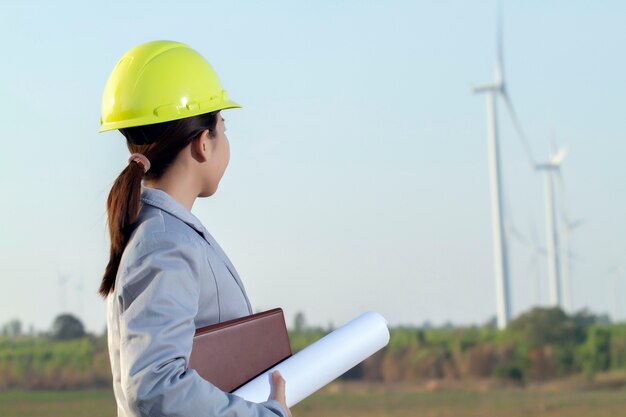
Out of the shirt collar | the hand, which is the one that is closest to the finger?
the hand

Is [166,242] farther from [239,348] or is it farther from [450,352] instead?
[450,352]

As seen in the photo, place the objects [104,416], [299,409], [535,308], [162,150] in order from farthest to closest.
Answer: [535,308] < [299,409] < [104,416] < [162,150]

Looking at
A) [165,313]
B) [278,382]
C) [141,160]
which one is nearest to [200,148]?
[141,160]

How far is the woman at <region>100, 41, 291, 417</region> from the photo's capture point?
2.85m

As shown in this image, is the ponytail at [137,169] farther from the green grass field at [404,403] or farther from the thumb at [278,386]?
the green grass field at [404,403]

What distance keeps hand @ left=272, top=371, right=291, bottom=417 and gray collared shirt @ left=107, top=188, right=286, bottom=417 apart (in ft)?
0.20

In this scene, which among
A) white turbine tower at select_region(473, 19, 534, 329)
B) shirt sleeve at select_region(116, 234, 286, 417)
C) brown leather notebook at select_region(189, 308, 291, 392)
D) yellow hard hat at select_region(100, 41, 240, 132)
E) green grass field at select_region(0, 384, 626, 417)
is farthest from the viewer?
green grass field at select_region(0, 384, 626, 417)

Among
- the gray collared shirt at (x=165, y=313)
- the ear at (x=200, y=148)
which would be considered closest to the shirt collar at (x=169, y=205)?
the gray collared shirt at (x=165, y=313)

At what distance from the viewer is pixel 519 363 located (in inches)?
1779

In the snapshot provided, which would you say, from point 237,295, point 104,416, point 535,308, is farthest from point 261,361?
point 535,308

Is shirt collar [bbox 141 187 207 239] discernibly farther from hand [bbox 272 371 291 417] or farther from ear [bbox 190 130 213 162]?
hand [bbox 272 371 291 417]

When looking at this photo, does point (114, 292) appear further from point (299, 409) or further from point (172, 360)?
point (299, 409)

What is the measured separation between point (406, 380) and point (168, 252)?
137ft

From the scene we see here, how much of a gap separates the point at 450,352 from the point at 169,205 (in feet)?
132
